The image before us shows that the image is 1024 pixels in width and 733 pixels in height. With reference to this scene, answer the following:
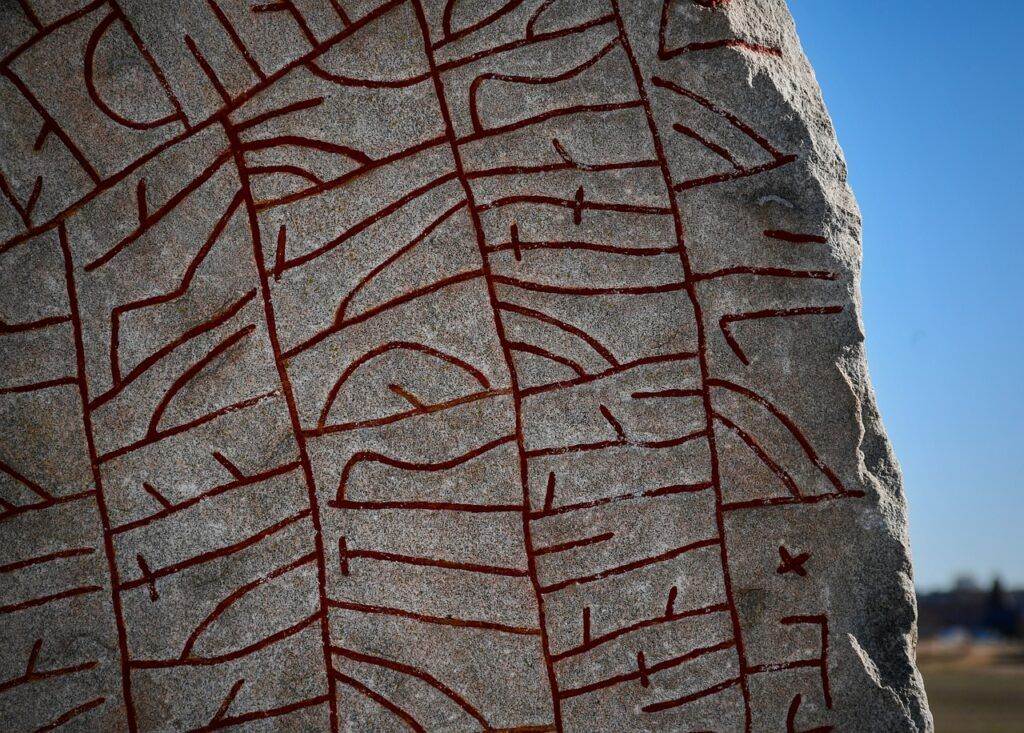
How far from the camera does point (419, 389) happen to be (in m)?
2.30

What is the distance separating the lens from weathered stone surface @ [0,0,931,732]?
7.41 feet

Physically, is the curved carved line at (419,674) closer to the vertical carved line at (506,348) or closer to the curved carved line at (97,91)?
the vertical carved line at (506,348)

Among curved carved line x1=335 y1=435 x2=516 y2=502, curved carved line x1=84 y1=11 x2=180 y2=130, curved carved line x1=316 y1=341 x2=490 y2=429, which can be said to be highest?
curved carved line x1=84 y1=11 x2=180 y2=130

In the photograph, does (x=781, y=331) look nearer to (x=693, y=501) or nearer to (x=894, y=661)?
(x=693, y=501)

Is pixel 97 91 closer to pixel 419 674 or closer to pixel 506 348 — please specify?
pixel 506 348

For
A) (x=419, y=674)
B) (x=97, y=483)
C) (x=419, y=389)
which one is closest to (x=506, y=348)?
(x=419, y=389)

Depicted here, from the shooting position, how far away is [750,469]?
7.57 ft

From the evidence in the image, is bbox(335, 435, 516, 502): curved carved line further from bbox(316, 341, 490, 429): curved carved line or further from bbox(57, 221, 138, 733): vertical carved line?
bbox(57, 221, 138, 733): vertical carved line

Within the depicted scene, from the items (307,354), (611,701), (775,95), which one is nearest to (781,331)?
(775,95)

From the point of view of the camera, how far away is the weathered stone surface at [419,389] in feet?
7.41

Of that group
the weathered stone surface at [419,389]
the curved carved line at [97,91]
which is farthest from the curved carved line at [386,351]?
the curved carved line at [97,91]

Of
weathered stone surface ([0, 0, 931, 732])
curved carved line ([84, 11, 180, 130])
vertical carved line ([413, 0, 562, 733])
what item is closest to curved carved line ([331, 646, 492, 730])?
weathered stone surface ([0, 0, 931, 732])

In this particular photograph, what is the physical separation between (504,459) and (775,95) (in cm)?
93

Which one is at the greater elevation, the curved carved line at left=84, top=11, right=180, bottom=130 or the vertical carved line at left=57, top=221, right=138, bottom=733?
the curved carved line at left=84, top=11, right=180, bottom=130
